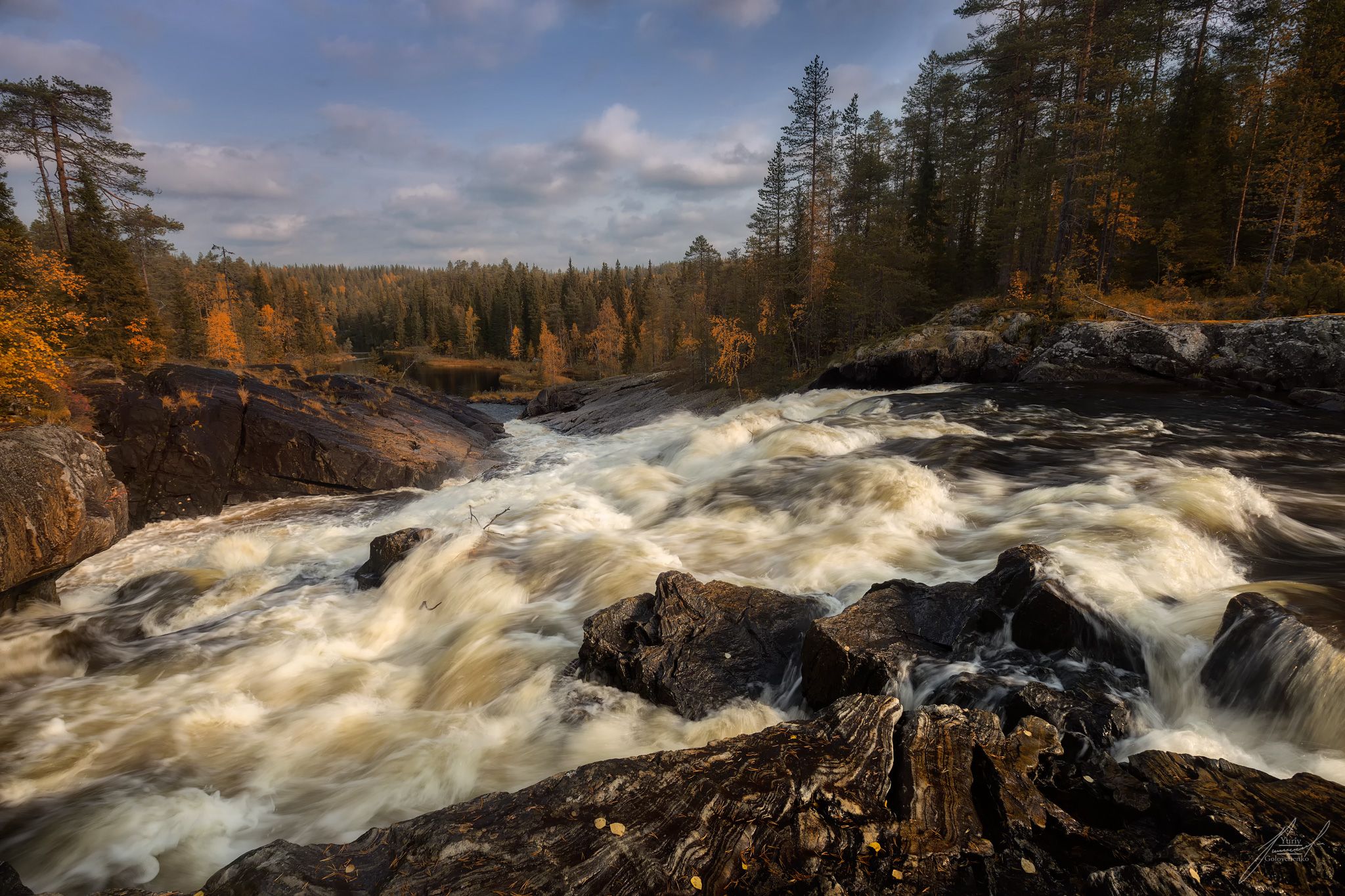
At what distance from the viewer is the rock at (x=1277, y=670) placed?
4.87m

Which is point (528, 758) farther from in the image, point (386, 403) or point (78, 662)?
point (386, 403)

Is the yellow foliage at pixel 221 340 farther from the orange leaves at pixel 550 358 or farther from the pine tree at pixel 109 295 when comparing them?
the orange leaves at pixel 550 358

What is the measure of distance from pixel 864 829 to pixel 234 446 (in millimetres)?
20098

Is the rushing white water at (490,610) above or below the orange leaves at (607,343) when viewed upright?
below

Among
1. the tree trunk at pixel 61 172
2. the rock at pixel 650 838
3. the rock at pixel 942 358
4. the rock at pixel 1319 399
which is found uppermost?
the tree trunk at pixel 61 172

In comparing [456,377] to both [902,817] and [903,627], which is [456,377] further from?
[902,817]

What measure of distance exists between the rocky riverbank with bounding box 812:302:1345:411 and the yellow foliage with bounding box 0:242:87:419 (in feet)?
97.7

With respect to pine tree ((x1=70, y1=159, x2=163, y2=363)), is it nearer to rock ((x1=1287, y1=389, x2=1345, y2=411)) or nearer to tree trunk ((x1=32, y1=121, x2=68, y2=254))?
tree trunk ((x1=32, y1=121, x2=68, y2=254))

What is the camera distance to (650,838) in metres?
3.47

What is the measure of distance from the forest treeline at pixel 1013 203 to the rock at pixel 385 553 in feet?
26.9

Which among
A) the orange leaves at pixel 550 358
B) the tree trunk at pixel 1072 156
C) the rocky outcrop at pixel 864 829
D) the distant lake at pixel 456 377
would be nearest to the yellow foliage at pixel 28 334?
the rocky outcrop at pixel 864 829

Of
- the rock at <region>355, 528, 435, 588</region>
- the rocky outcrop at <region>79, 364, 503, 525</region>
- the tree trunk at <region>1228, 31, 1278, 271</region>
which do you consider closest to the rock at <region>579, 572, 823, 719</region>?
the rock at <region>355, 528, 435, 588</region>
